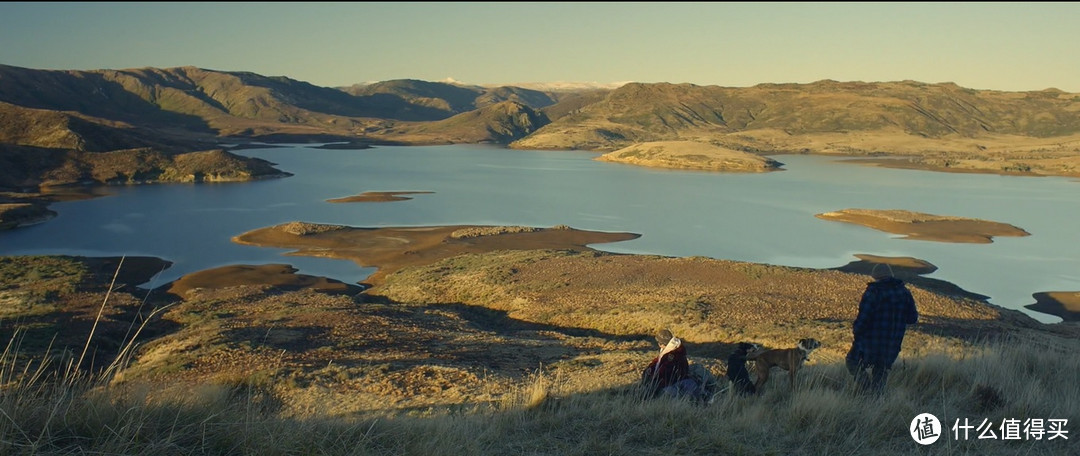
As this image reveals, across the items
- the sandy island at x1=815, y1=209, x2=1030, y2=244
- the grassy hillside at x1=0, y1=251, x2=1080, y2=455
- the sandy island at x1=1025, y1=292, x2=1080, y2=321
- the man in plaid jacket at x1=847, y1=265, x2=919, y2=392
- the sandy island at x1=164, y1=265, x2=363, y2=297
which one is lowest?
the sandy island at x1=164, y1=265, x2=363, y2=297

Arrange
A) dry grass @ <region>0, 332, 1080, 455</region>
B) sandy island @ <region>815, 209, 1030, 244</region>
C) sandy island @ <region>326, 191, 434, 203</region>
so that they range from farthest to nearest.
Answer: sandy island @ <region>326, 191, 434, 203</region>
sandy island @ <region>815, 209, 1030, 244</region>
dry grass @ <region>0, 332, 1080, 455</region>

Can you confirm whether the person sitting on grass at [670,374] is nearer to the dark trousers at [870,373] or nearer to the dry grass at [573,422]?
the dry grass at [573,422]

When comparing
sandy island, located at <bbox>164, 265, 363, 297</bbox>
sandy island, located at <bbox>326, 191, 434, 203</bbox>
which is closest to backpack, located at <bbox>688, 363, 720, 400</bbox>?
sandy island, located at <bbox>164, 265, 363, 297</bbox>

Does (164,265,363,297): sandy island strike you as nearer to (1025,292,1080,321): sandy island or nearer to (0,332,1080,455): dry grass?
(0,332,1080,455): dry grass

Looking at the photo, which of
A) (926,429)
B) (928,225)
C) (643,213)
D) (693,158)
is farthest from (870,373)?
(693,158)

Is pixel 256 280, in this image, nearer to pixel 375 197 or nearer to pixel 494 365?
pixel 494 365

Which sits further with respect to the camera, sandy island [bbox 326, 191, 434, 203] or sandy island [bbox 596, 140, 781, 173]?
sandy island [bbox 596, 140, 781, 173]

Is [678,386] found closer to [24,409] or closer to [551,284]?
[24,409]
